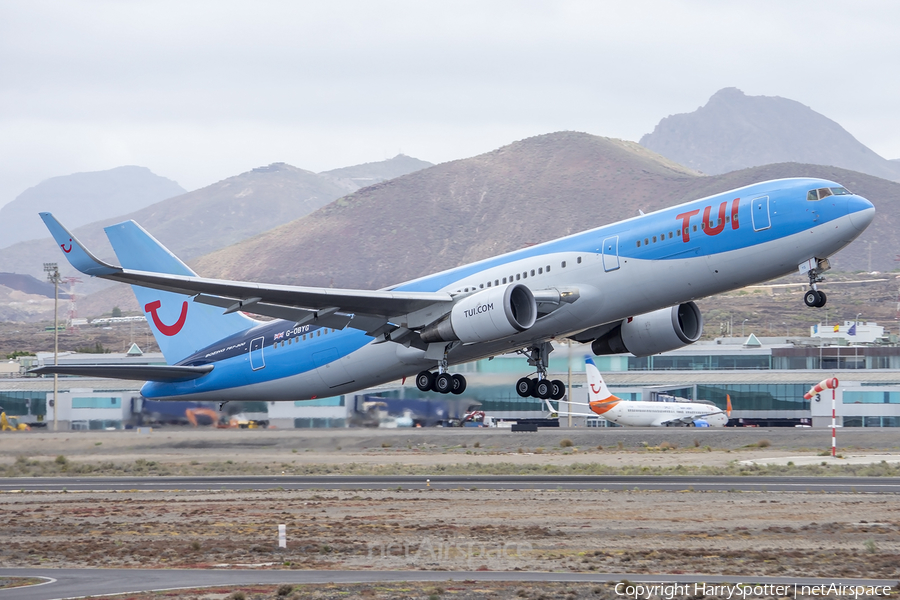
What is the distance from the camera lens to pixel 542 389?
34.8 metres

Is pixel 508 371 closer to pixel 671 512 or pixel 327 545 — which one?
pixel 671 512

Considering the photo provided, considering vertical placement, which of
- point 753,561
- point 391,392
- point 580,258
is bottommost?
point 753,561

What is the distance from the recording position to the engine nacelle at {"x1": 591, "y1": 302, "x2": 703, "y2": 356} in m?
35.3

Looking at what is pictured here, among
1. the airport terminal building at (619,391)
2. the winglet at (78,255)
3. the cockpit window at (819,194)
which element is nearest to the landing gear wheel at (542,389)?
the airport terminal building at (619,391)

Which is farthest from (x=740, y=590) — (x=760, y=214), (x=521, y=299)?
(x=521, y=299)

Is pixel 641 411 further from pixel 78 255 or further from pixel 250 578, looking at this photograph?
pixel 250 578

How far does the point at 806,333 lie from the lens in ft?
522

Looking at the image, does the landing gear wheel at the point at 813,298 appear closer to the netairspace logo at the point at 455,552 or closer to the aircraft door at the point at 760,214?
the aircraft door at the point at 760,214

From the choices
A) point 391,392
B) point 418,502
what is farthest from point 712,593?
point 391,392

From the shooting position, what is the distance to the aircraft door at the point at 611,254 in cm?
3033

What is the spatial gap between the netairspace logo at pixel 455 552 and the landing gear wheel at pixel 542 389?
389 inches

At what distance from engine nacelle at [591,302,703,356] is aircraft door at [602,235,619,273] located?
562 cm

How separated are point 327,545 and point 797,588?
11.6 metres

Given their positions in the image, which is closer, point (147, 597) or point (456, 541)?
point (147, 597)
